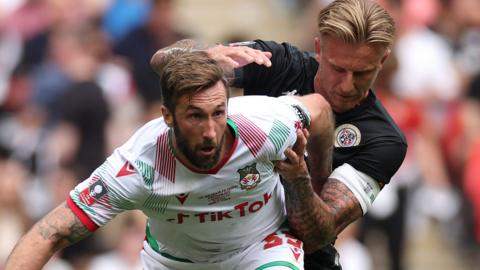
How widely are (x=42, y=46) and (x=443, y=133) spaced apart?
12.3 ft

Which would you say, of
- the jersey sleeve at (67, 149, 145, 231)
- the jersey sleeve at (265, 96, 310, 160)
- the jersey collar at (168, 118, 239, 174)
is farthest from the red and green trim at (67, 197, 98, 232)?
the jersey sleeve at (265, 96, 310, 160)

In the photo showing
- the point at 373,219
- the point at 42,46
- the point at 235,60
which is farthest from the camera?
the point at 42,46

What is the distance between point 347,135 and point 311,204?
1.94 feet

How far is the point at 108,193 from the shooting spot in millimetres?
6758

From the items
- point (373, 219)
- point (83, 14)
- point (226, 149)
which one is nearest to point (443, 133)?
point (373, 219)

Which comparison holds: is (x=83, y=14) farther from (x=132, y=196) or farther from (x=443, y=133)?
(x=132, y=196)

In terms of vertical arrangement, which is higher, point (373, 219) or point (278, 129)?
point (278, 129)

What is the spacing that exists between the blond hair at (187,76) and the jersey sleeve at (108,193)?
14.7 inches

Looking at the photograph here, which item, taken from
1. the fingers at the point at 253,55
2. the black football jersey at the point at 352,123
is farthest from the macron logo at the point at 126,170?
the black football jersey at the point at 352,123

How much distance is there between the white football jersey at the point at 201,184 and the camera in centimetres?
678

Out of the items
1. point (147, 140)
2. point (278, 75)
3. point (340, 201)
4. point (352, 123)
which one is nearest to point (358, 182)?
point (340, 201)

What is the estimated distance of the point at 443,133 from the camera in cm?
1335

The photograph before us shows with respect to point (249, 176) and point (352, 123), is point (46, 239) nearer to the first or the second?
point (249, 176)

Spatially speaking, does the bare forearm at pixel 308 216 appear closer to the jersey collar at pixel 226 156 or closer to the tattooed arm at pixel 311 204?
the tattooed arm at pixel 311 204
